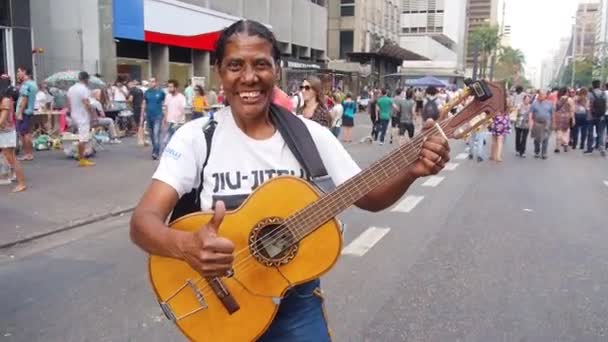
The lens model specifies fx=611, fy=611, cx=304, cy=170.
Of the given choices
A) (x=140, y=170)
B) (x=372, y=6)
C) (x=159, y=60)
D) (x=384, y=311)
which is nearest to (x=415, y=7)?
(x=372, y=6)

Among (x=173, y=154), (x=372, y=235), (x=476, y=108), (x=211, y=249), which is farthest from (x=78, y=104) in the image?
(x=211, y=249)

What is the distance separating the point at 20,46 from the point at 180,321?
65.1 feet

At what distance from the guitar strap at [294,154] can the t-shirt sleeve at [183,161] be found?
0.9 inches

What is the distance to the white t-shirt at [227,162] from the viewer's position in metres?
2.11

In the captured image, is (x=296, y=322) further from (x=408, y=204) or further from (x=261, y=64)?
(x=408, y=204)

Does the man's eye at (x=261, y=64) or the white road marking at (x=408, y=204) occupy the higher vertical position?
the man's eye at (x=261, y=64)

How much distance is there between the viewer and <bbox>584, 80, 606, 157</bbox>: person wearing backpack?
55.4 feet

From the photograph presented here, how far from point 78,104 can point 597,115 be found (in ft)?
44.3

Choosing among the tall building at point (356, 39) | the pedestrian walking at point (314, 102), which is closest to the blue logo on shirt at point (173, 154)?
the pedestrian walking at point (314, 102)

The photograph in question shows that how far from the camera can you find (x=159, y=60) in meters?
25.8

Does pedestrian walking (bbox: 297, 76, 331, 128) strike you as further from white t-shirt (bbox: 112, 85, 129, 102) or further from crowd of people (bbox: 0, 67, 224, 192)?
white t-shirt (bbox: 112, 85, 129, 102)

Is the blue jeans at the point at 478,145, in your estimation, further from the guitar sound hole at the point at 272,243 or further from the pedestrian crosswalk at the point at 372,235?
the guitar sound hole at the point at 272,243

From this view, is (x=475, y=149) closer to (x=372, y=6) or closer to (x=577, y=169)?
(x=577, y=169)

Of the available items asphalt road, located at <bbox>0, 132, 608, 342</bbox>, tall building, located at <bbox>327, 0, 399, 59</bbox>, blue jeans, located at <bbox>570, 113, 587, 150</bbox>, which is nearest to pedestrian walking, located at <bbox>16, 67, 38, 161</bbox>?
asphalt road, located at <bbox>0, 132, 608, 342</bbox>
